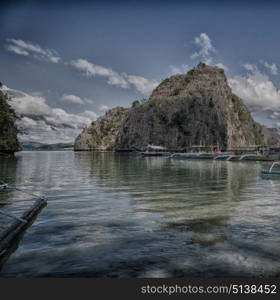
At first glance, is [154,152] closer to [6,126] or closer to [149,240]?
[6,126]

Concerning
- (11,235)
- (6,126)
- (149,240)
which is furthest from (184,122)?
(11,235)

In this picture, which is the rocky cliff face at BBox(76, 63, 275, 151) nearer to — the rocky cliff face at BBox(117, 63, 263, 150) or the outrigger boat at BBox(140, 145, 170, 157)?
the rocky cliff face at BBox(117, 63, 263, 150)

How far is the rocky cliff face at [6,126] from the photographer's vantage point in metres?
64.2

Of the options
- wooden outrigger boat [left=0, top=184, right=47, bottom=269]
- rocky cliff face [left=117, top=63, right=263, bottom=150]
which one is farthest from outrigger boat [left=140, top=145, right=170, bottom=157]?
wooden outrigger boat [left=0, top=184, right=47, bottom=269]

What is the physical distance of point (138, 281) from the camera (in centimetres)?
420

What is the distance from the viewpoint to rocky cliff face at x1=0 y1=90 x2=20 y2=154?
6415 centimetres

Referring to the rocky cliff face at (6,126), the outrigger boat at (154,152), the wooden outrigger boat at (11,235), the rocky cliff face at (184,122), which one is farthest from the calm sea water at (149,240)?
the rocky cliff face at (184,122)

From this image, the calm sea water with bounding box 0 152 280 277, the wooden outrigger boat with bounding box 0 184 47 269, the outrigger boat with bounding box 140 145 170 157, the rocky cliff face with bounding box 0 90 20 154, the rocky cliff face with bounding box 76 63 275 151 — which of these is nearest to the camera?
the calm sea water with bounding box 0 152 280 277

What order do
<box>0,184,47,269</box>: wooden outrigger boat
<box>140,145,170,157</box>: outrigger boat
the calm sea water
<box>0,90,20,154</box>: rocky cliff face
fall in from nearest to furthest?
the calm sea water
<box>0,184,47,269</box>: wooden outrigger boat
<box>0,90,20,154</box>: rocky cliff face
<box>140,145,170,157</box>: outrigger boat

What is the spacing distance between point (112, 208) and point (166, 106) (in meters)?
166

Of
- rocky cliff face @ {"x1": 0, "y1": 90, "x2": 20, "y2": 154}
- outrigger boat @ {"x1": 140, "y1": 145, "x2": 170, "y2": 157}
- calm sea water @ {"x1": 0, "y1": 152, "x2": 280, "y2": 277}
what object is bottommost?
calm sea water @ {"x1": 0, "y1": 152, "x2": 280, "y2": 277}

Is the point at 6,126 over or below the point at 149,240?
over

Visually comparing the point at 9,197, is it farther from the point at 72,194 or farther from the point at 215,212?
the point at 215,212

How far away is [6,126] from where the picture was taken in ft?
220
